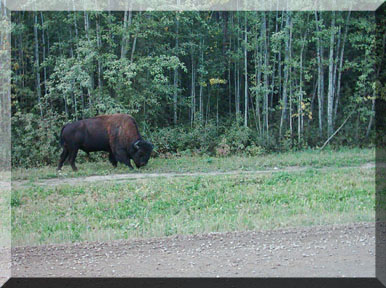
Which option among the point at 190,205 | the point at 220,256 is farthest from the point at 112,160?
the point at 220,256

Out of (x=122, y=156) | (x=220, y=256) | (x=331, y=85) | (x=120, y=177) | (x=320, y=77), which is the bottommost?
(x=220, y=256)

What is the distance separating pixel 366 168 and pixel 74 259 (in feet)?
17.5

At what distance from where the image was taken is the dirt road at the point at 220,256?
5062mm

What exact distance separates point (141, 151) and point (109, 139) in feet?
2.55

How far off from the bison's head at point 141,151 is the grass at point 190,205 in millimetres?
596

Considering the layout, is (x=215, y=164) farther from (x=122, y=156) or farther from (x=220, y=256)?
(x=220, y=256)

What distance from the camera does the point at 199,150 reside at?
8758mm

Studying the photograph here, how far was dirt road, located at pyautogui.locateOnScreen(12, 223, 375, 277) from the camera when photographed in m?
5.06

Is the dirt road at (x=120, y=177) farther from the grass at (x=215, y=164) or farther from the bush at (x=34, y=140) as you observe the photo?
the bush at (x=34, y=140)

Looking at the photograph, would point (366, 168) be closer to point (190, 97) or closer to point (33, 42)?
point (190, 97)

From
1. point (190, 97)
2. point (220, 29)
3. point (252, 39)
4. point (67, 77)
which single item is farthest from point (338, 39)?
point (67, 77)

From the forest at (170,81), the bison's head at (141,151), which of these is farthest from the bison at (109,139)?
the forest at (170,81)

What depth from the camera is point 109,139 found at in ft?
30.0

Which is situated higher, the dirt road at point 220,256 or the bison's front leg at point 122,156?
the bison's front leg at point 122,156
